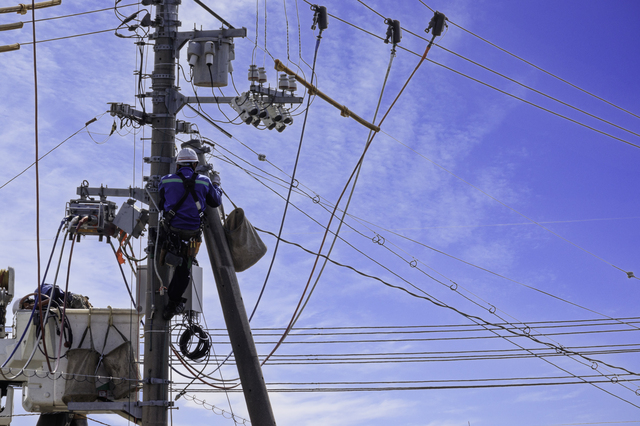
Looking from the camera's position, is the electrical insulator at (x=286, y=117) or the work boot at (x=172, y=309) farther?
the electrical insulator at (x=286, y=117)

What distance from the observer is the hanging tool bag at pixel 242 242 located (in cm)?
1162

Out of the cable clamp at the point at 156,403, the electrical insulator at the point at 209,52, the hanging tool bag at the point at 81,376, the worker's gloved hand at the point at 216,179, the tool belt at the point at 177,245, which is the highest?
the electrical insulator at the point at 209,52

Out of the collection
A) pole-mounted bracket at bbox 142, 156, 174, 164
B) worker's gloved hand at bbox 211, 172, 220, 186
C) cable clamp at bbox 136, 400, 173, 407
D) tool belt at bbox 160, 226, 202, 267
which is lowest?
cable clamp at bbox 136, 400, 173, 407

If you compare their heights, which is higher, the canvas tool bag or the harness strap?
the harness strap

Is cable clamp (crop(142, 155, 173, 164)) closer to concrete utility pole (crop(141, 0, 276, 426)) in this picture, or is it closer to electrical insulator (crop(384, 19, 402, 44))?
concrete utility pole (crop(141, 0, 276, 426))

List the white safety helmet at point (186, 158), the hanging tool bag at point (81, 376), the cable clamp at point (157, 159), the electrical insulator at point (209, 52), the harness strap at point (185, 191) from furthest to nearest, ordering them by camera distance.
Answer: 1. the hanging tool bag at point (81, 376)
2. the electrical insulator at point (209, 52)
3. the cable clamp at point (157, 159)
4. the white safety helmet at point (186, 158)
5. the harness strap at point (185, 191)

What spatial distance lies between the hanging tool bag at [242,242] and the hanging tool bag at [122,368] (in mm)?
2218

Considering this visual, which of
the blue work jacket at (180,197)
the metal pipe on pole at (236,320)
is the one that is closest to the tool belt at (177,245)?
the blue work jacket at (180,197)

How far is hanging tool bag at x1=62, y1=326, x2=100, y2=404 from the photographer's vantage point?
11.6m

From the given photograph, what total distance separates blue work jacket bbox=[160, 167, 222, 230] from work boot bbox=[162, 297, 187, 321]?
1141 millimetres

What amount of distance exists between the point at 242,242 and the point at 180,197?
1.55 metres

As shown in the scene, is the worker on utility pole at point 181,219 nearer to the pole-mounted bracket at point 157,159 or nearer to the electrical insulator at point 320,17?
the pole-mounted bracket at point 157,159

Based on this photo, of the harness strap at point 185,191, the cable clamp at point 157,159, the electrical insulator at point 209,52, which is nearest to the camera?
the harness strap at point 185,191

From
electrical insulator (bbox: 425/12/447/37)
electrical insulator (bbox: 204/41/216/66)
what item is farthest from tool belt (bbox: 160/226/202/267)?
electrical insulator (bbox: 425/12/447/37)
